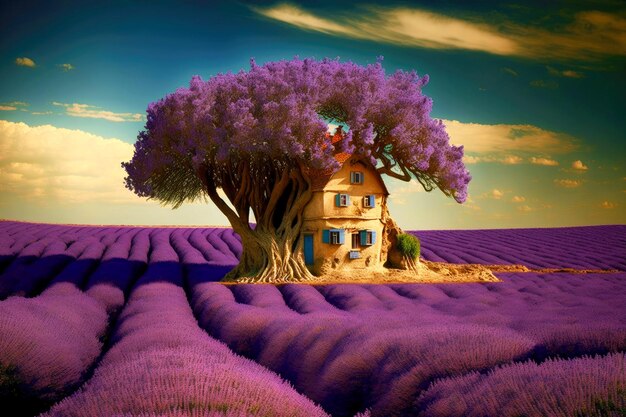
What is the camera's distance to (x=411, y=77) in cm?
2511

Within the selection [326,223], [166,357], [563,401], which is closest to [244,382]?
[166,357]

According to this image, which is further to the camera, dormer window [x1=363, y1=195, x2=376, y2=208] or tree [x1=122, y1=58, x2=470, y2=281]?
dormer window [x1=363, y1=195, x2=376, y2=208]

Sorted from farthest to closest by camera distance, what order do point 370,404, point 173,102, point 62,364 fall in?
point 173,102 → point 62,364 → point 370,404

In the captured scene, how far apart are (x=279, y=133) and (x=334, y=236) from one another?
4865mm

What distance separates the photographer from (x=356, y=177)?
24.7 m

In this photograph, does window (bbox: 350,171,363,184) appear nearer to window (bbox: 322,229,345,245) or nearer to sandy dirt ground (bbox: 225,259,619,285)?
window (bbox: 322,229,345,245)

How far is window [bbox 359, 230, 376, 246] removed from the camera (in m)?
24.5

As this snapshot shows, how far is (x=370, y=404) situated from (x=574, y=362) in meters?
2.34

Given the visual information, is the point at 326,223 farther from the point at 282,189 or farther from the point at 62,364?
the point at 62,364

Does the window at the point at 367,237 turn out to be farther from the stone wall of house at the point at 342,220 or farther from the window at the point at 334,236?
the window at the point at 334,236

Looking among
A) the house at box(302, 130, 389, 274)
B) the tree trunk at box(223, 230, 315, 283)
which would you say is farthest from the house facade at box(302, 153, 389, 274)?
the tree trunk at box(223, 230, 315, 283)

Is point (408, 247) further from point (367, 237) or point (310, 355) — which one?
point (310, 355)

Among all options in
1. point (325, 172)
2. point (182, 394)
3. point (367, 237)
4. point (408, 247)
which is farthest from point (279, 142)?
point (182, 394)

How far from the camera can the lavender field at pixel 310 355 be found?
4316mm
